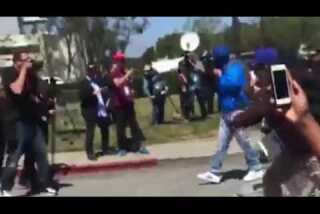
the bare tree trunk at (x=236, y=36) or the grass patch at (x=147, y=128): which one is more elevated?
the bare tree trunk at (x=236, y=36)

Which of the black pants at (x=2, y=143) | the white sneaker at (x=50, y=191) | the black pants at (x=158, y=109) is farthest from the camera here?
the white sneaker at (x=50, y=191)

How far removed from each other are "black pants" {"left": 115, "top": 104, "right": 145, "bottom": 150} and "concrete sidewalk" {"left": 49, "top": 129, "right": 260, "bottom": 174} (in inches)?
3.0

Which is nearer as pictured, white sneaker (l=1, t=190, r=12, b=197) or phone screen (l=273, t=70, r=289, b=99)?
phone screen (l=273, t=70, r=289, b=99)

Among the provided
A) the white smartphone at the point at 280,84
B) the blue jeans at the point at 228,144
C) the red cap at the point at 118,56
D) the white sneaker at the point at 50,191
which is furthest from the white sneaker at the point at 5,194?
the white smartphone at the point at 280,84

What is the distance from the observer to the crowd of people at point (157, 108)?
21.4 feet

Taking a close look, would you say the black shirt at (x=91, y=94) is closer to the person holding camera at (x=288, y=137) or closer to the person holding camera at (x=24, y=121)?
the person holding camera at (x=24, y=121)

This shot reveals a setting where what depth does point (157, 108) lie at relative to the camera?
650 cm

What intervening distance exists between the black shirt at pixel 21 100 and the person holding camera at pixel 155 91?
816mm

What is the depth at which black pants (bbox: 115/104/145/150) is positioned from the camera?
A: 6590 mm

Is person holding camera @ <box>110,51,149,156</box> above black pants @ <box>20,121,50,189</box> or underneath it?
above

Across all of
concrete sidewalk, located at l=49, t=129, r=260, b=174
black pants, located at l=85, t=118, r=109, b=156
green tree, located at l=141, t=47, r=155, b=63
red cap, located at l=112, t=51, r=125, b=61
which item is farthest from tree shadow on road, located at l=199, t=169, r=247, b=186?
red cap, located at l=112, t=51, r=125, b=61

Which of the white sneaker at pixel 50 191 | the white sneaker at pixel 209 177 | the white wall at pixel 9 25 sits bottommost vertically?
the white sneaker at pixel 50 191

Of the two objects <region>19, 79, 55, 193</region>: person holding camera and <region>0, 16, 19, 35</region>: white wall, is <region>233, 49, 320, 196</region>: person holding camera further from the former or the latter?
<region>0, 16, 19, 35</region>: white wall
